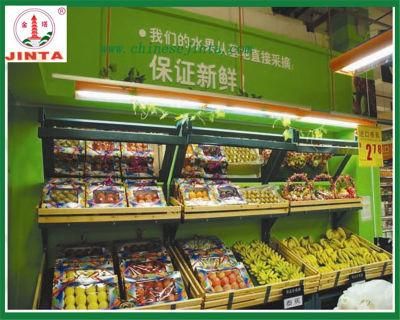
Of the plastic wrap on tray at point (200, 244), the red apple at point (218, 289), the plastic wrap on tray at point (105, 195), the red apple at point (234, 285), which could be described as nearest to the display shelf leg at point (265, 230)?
the plastic wrap on tray at point (200, 244)

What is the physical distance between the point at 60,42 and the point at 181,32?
200 centimetres

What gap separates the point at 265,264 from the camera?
3213 mm

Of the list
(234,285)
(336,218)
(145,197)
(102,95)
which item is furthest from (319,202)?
(102,95)

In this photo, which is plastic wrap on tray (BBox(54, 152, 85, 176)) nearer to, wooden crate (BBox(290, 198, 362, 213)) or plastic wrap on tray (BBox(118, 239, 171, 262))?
plastic wrap on tray (BBox(118, 239, 171, 262))

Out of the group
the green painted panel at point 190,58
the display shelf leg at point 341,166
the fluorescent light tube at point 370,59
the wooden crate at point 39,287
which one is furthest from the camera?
the display shelf leg at point 341,166

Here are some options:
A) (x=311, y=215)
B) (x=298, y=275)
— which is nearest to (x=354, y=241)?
(x=311, y=215)

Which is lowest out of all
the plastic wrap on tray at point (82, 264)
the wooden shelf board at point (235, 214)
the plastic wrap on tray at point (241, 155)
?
the plastic wrap on tray at point (82, 264)

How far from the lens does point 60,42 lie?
5.62 feet

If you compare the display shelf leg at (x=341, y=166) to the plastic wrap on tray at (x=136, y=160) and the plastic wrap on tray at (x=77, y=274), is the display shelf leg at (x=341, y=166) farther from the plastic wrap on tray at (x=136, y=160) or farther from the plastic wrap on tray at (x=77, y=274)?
the plastic wrap on tray at (x=77, y=274)

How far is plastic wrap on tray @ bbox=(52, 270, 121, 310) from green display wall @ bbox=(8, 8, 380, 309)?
40cm

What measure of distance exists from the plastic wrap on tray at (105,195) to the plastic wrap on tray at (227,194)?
86 centimetres

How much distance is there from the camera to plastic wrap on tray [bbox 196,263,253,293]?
2.62 meters

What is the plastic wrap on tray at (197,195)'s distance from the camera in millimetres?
2875

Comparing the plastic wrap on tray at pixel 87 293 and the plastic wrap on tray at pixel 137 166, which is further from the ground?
the plastic wrap on tray at pixel 137 166
